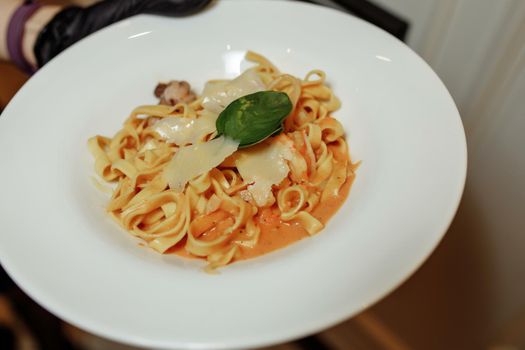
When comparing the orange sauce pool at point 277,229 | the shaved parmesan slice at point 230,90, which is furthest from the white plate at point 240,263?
the shaved parmesan slice at point 230,90

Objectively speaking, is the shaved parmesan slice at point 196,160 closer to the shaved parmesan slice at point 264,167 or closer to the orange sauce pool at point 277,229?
the shaved parmesan slice at point 264,167

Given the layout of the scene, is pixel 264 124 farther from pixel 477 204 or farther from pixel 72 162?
pixel 477 204

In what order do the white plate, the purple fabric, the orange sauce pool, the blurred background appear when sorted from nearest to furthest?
the white plate → the orange sauce pool → the blurred background → the purple fabric

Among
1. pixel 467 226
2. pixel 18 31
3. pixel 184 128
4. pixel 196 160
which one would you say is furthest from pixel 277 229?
pixel 18 31

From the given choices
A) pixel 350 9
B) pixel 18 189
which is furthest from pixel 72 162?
pixel 350 9

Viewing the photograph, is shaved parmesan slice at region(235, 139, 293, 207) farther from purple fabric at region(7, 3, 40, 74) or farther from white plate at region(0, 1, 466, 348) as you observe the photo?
purple fabric at region(7, 3, 40, 74)

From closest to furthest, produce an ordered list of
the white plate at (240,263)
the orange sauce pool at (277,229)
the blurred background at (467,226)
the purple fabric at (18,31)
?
the white plate at (240,263), the orange sauce pool at (277,229), the blurred background at (467,226), the purple fabric at (18,31)

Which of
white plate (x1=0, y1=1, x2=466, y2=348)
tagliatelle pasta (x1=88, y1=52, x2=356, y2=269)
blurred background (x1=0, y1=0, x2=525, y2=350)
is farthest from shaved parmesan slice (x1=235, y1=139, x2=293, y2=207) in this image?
blurred background (x1=0, y1=0, x2=525, y2=350)
